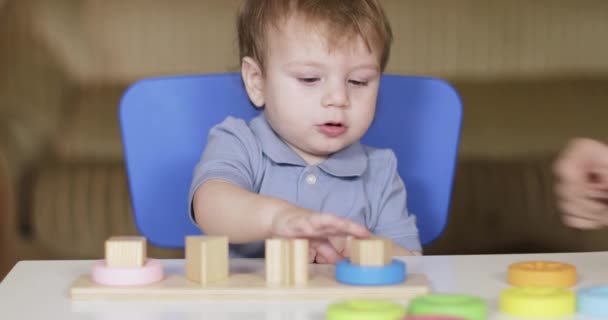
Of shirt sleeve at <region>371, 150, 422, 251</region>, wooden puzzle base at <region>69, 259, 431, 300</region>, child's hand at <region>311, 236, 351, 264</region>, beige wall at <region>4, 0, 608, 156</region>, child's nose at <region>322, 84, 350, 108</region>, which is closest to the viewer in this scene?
wooden puzzle base at <region>69, 259, 431, 300</region>

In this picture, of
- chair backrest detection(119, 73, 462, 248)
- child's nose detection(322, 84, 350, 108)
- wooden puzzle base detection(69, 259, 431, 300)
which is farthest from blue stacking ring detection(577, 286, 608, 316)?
chair backrest detection(119, 73, 462, 248)

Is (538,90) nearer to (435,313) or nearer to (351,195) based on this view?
(351,195)

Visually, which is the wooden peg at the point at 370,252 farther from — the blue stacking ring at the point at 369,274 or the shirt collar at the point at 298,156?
the shirt collar at the point at 298,156

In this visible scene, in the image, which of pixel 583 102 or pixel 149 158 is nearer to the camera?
pixel 149 158

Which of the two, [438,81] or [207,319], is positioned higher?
[438,81]

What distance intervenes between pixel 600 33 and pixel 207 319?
90.8 inches

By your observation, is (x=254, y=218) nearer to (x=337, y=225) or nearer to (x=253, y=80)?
(x=337, y=225)

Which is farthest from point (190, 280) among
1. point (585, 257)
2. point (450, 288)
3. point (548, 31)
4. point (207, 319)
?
Answer: point (548, 31)

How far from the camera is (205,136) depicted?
4.59 ft

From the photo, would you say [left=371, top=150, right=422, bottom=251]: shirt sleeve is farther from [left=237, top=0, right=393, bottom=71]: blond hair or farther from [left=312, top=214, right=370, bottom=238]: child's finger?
[left=312, top=214, right=370, bottom=238]: child's finger

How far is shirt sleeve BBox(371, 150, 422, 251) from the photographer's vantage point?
1.27 metres

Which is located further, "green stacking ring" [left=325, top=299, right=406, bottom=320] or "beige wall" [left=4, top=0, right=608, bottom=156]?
"beige wall" [left=4, top=0, right=608, bottom=156]

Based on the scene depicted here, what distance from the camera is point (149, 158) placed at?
4.50 feet

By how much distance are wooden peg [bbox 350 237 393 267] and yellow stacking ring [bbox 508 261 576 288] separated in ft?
0.38
